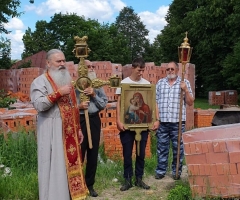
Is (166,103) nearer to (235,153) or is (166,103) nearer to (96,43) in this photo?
(235,153)

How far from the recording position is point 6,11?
18.9m

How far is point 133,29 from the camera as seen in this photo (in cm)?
6431

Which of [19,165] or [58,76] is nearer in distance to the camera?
[58,76]

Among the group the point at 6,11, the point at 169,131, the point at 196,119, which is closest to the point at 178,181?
the point at 169,131

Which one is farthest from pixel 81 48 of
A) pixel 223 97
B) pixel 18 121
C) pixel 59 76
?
pixel 223 97

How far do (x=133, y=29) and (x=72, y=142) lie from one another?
60.8 metres

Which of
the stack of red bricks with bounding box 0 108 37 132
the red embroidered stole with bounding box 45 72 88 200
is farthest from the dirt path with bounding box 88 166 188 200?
the stack of red bricks with bounding box 0 108 37 132

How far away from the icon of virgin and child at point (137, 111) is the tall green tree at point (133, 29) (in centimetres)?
5722

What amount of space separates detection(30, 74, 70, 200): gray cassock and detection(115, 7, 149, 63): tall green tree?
58.6 m

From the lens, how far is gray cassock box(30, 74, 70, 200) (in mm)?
4426

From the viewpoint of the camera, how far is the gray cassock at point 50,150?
174 inches

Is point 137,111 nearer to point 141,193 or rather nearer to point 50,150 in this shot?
point 141,193

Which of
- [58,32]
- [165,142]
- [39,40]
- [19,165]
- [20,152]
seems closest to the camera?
[165,142]

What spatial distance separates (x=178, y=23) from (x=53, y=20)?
17772 mm
